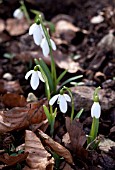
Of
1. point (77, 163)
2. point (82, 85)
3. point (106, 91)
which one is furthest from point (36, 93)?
point (77, 163)

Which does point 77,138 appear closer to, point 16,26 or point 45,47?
point 45,47

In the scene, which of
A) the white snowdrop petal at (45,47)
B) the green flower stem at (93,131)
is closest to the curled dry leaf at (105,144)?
the green flower stem at (93,131)

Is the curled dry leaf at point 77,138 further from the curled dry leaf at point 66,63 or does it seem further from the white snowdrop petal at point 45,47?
the curled dry leaf at point 66,63

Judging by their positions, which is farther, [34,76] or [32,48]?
[32,48]

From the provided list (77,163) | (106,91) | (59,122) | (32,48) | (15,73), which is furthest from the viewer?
(32,48)

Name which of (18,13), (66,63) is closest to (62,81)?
(66,63)

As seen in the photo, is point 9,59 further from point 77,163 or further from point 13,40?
point 77,163
